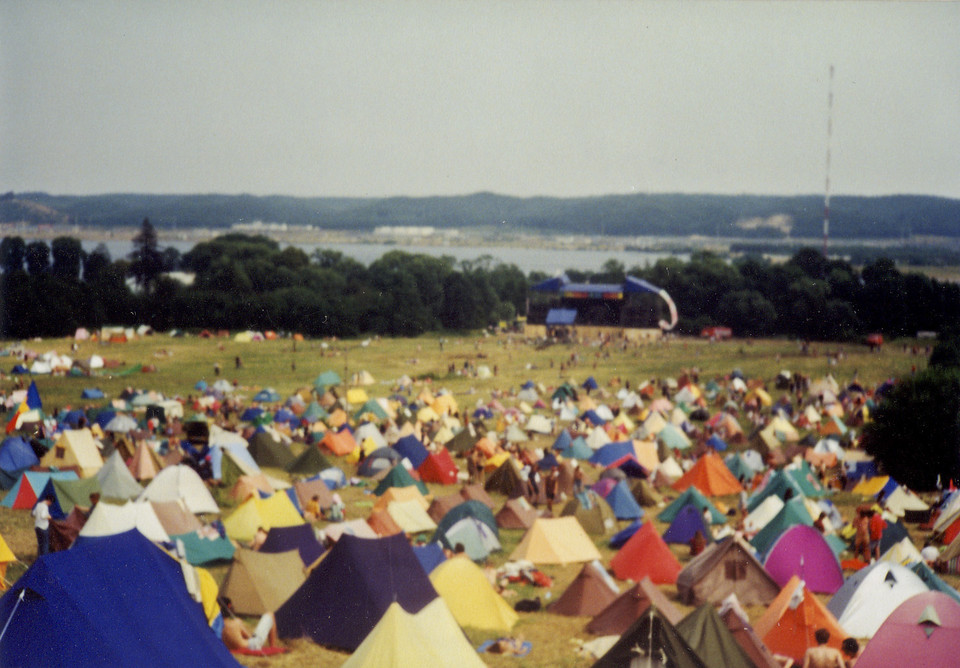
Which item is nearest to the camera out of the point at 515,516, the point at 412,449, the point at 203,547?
the point at 203,547

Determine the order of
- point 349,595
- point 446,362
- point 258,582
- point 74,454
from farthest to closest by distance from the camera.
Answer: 1. point 446,362
2. point 74,454
3. point 258,582
4. point 349,595

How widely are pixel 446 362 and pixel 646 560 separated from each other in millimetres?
33860

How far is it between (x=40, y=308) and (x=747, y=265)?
171ft

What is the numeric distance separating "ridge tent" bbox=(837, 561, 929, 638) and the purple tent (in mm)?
2190

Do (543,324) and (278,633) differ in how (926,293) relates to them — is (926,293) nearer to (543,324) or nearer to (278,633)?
(543,324)

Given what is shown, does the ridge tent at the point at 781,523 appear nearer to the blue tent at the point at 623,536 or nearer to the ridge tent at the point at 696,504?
the blue tent at the point at 623,536

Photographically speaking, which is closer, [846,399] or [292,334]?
[846,399]

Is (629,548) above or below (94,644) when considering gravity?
below

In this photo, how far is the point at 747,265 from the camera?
72.4 meters

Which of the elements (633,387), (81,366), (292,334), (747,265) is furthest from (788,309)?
(81,366)

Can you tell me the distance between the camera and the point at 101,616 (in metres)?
7.34

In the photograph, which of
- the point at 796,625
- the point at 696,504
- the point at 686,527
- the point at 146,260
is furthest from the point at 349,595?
the point at 146,260

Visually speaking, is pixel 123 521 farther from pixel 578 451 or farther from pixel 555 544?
pixel 578 451

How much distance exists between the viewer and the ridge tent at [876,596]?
10.6m
